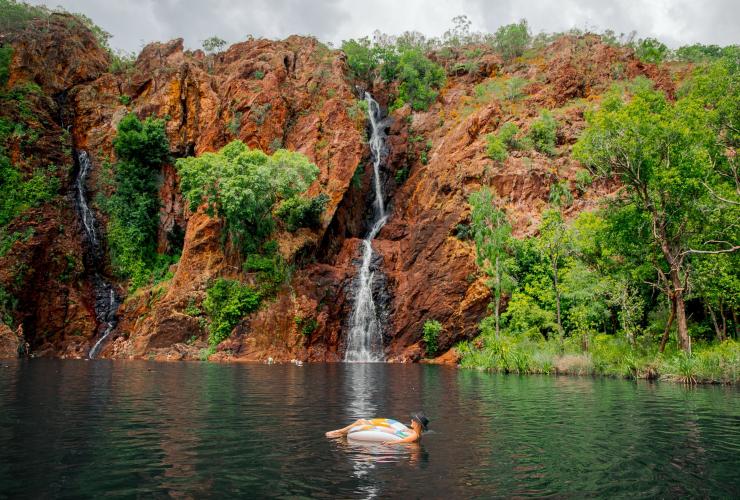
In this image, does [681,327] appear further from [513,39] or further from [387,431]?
[513,39]

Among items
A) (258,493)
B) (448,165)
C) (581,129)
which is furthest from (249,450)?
(581,129)

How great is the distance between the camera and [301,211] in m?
54.7

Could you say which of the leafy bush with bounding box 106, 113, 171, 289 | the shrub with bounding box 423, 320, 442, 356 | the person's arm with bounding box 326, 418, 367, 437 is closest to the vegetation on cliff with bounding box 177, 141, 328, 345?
the leafy bush with bounding box 106, 113, 171, 289

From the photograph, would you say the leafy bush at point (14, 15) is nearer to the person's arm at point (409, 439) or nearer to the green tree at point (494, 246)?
the green tree at point (494, 246)

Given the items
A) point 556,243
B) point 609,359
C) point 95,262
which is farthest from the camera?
point 95,262

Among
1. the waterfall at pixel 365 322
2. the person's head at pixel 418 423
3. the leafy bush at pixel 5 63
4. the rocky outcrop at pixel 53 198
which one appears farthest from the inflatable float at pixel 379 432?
the leafy bush at pixel 5 63

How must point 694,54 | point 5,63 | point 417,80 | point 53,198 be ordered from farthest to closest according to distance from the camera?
point 417,80, point 694,54, point 5,63, point 53,198

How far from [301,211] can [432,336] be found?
18703 mm

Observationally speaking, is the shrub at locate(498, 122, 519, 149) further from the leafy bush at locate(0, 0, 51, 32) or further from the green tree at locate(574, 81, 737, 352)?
the leafy bush at locate(0, 0, 51, 32)

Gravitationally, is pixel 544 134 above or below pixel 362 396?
above

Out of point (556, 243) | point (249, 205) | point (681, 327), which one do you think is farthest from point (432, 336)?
point (681, 327)

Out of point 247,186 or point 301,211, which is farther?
point 301,211

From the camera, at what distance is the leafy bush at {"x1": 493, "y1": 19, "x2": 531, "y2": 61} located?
7844cm

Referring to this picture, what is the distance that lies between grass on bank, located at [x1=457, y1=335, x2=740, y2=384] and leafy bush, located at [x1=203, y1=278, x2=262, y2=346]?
21111 mm
